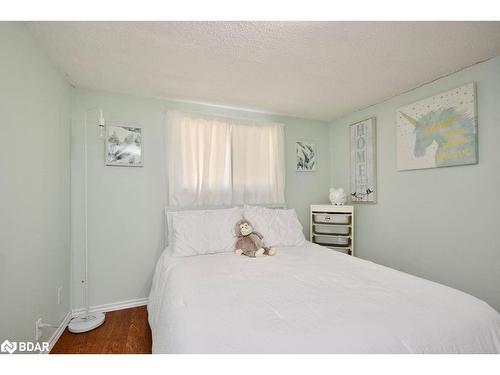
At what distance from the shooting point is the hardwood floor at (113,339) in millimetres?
1726

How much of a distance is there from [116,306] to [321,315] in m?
2.22

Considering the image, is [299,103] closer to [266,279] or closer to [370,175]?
[370,175]

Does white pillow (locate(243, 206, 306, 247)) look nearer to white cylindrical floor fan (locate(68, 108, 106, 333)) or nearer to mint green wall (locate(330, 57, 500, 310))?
mint green wall (locate(330, 57, 500, 310))

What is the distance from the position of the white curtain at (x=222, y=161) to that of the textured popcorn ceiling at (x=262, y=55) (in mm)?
400

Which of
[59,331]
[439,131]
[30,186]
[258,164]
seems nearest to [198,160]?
[258,164]

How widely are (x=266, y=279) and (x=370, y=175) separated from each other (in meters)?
2.01

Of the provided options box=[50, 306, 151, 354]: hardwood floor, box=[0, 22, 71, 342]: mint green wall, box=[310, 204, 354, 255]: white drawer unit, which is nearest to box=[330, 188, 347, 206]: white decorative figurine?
box=[310, 204, 354, 255]: white drawer unit

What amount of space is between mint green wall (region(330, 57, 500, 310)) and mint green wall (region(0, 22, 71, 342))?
10.4 ft

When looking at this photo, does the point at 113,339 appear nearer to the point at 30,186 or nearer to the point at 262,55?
the point at 30,186

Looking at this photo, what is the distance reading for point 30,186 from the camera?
1.49 meters

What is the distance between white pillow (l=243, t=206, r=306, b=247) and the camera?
8.22ft

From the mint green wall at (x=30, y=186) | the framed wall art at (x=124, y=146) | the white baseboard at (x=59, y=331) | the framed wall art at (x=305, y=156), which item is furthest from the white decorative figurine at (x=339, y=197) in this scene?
the white baseboard at (x=59, y=331)

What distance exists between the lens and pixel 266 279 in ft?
5.13
